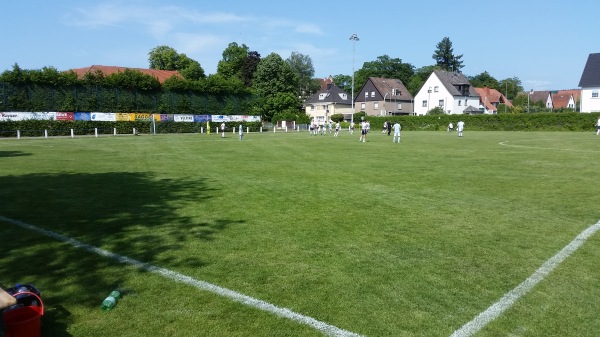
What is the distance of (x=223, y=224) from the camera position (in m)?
7.53

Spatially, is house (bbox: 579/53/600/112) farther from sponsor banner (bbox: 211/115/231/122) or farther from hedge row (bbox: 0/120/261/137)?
sponsor banner (bbox: 211/115/231/122)

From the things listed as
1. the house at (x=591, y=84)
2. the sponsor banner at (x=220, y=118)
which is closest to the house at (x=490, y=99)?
the house at (x=591, y=84)

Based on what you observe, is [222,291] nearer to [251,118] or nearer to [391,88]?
[251,118]

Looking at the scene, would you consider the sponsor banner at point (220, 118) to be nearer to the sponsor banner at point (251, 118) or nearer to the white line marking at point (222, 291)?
the sponsor banner at point (251, 118)

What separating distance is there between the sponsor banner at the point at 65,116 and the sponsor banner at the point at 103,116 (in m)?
2.18

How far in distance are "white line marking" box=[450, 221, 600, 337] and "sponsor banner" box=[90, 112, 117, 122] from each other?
176ft

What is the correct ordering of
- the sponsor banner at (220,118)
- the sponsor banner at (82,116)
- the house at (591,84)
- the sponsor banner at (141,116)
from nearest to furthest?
the sponsor banner at (82,116) → the sponsor banner at (141,116) → the sponsor banner at (220,118) → the house at (591,84)

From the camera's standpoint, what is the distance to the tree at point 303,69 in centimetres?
11700

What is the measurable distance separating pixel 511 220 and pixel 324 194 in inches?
169

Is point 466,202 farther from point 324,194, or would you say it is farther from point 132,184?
point 132,184

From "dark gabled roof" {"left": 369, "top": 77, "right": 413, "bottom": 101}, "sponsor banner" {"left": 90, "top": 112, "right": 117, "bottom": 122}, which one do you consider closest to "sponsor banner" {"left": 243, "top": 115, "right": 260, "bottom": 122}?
"sponsor banner" {"left": 90, "top": 112, "right": 117, "bottom": 122}

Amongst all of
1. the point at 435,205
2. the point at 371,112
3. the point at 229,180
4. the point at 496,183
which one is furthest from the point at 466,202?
the point at 371,112

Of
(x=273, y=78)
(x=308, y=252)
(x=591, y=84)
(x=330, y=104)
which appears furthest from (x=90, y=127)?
(x=591, y=84)

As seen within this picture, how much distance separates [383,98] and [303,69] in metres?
34.4
